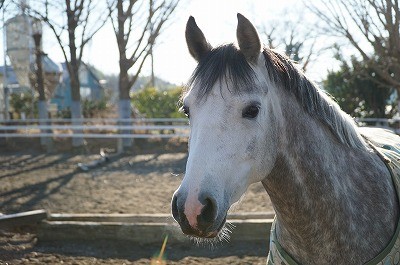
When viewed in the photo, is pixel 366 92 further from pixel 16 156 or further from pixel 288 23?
pixel 16 156

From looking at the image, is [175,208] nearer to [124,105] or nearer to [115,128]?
[115,128]

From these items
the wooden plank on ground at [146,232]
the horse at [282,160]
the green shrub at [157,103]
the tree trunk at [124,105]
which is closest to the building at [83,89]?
the green shrub at [157,103]

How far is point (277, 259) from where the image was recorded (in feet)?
7.82

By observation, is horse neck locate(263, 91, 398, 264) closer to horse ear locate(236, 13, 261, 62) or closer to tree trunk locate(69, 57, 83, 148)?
horse ear locate(236, 13, 261, 62)

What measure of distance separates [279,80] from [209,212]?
77 centimetres

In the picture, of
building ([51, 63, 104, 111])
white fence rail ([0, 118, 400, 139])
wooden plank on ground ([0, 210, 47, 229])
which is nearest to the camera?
wooden plank on ground ([0, 210, 47, 229])

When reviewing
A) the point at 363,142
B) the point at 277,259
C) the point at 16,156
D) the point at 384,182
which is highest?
the point at 363,142

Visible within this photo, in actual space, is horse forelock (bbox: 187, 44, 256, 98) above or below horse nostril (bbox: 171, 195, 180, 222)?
above

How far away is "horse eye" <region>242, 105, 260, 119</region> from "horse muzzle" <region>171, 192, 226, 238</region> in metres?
0.42

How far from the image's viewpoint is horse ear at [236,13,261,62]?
6.30 feet

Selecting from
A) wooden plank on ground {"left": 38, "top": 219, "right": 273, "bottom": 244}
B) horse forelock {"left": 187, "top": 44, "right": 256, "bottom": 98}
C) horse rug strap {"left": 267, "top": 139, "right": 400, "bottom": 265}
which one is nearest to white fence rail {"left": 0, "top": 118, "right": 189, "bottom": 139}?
wooden plank on ground {"left": 38, "top": 219, "right": 273, "bottom": 244}

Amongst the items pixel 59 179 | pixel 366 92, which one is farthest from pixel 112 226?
pixel 366 92

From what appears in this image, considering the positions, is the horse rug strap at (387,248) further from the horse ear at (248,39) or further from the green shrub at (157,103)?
the green shrub at (157,103)

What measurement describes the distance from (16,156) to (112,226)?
10795 millimetres
